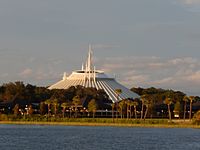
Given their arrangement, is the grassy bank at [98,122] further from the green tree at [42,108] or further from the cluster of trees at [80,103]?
the green tree at [42,108]

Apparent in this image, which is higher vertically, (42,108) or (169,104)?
(169,104)

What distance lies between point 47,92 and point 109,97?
1768cm

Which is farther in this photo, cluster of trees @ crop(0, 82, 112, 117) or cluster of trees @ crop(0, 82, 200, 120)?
cluster of trees @ crop(0, 82, 112, 117)

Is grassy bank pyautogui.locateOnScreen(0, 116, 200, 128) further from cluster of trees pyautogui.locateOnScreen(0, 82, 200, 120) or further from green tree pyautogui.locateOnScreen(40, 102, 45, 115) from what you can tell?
green tree pyautogui.locateOnScreen(40, 102, 45, 115)

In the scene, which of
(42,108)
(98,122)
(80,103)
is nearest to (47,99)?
(80,103)

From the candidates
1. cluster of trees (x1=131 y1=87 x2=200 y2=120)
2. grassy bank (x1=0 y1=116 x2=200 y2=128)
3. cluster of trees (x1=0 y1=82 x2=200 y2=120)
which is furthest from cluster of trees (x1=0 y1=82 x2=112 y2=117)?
grassy bank (x1=0 y1=116 x2=200 y2=128)

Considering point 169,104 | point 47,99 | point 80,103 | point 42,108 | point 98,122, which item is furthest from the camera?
point 47,99

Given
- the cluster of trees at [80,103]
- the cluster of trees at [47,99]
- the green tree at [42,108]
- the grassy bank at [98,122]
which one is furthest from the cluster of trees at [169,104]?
the green tree at [42,108]

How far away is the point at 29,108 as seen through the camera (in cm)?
15175

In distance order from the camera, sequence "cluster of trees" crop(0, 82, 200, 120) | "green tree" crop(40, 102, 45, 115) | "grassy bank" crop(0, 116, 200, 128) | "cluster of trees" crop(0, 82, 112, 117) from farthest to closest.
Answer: "green tree" crop(40, 102, 45, 115) → "cluster of trees" crop(0, 82, 112, 117) → "cluster of trees" crop(0, 82, 200, 120) → "grassy bank" crop(0, 116, 200, 128)

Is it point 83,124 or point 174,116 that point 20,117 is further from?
point 174,116

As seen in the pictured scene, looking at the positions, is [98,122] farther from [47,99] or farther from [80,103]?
[47,99]

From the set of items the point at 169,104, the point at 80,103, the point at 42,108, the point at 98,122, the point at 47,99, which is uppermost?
the point at 47,99

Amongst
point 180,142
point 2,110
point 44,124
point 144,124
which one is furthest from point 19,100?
point 180,142
